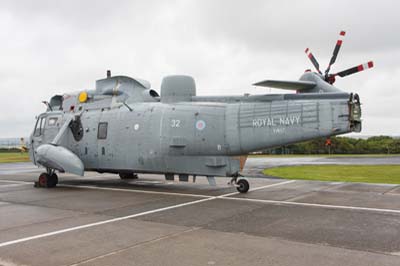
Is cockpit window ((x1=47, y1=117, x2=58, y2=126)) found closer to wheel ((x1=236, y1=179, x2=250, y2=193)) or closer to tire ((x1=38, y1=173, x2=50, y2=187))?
tire ((x1=38, y1=173, x2=50, y2=187))

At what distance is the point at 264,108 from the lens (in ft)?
37.1

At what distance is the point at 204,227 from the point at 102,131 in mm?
8159

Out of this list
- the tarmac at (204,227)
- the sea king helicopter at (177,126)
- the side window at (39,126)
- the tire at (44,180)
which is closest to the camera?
the tarmac at (204,227)

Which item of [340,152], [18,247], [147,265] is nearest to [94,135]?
[18,247]

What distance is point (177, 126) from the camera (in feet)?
40.4

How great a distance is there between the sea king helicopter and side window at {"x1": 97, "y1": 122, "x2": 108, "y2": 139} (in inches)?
Result: 1.7

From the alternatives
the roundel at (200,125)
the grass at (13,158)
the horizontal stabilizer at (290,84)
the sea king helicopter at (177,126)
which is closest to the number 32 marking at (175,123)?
the sea king helicopter at (177,126)

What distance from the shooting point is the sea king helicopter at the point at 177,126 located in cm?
1063

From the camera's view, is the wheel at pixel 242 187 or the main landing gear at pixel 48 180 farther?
the main landing gear at pixel 48 180

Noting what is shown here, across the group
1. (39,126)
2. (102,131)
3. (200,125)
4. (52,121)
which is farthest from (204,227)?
(39,126)

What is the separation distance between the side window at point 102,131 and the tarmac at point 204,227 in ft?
8.26

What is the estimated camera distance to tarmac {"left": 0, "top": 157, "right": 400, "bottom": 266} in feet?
18.0

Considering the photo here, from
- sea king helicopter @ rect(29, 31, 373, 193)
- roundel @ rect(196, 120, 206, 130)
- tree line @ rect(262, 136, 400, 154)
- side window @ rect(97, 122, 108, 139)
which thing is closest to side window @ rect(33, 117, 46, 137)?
sea king helicopter @ rect(29, 31, 373, 193)

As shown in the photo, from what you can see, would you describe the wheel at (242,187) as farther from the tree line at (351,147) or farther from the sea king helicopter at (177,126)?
the tree line at (351,147)
